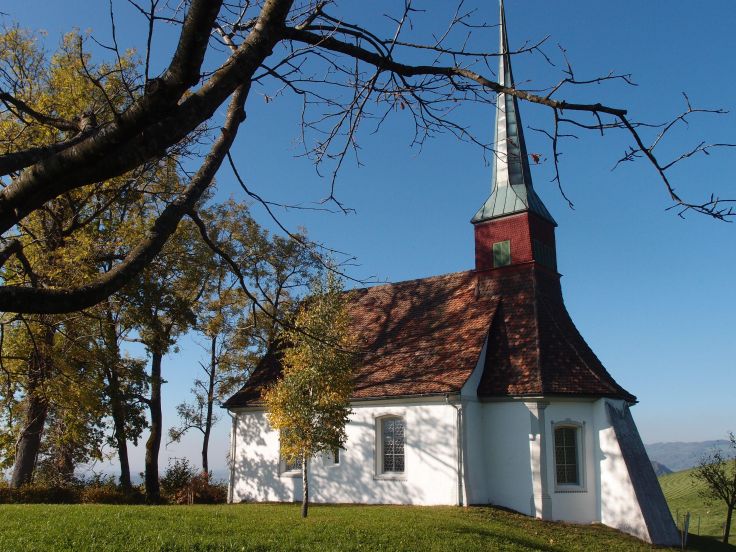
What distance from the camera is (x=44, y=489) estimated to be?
19.0 meters

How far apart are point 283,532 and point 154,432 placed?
1595cm

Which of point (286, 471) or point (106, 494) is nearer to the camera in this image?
point (106, 494)

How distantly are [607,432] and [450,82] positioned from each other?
16364mm

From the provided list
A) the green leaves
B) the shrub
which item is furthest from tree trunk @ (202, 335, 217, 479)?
the green leaves

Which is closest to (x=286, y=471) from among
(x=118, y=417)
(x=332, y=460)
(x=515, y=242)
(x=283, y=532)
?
(x=332, y=460)

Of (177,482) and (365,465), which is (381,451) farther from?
(177,482)

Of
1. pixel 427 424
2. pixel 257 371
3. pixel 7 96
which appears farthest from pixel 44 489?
pixel 7 96

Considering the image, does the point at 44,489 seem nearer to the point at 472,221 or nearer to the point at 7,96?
the point at 472,221

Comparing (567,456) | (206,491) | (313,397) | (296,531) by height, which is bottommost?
(206,491)

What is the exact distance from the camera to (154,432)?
2544 centimetres

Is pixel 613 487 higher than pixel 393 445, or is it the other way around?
pixel 393 445

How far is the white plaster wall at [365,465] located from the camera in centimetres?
1836

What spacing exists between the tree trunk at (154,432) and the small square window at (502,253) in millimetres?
14443

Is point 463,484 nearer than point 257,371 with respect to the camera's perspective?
Yes
